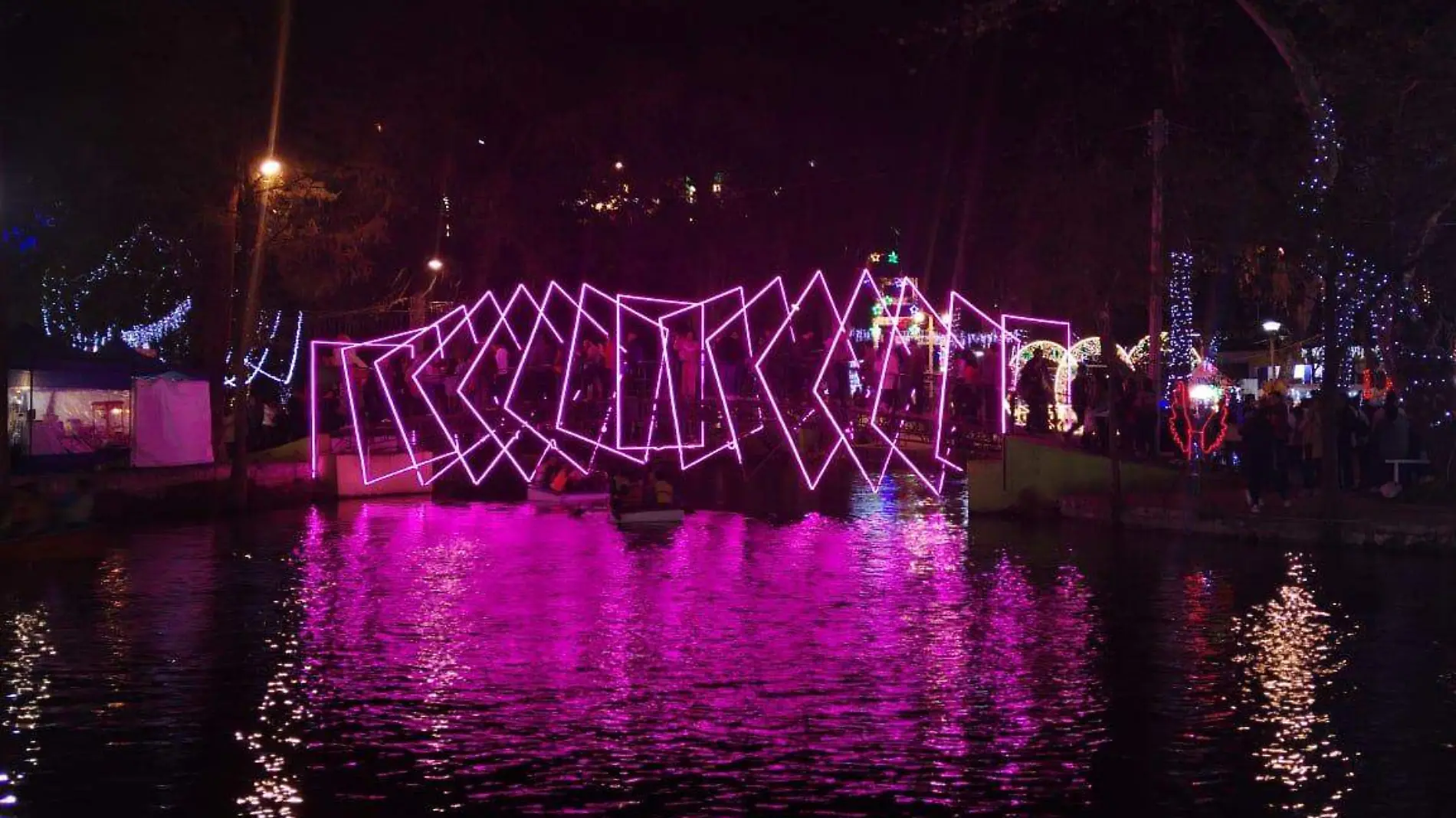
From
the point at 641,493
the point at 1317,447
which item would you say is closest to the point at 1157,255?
the point at 1317,447

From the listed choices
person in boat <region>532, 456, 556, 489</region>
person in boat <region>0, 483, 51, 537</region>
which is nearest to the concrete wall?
person in boat <region>532, 456, 556, 489</region>

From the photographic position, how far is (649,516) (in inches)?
1137

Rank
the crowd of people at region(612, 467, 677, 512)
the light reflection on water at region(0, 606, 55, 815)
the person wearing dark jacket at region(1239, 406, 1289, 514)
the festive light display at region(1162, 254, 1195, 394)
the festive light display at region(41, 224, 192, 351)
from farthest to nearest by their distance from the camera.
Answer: the festive light display at region(41, 224, 192, 351)
the festive light display at region(1162, 254, 1195, 394)
the crowd of people at region(612, 467, 677, 512)
the person wearing dark jacket at region(1239, 406, 1289, 514)
the light reflection on water at region(0, 606, 55, 815)

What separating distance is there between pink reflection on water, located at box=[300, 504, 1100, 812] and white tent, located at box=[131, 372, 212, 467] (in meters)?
14.2

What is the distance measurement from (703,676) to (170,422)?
1027 inches

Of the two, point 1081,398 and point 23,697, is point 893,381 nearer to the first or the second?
point 1081,398

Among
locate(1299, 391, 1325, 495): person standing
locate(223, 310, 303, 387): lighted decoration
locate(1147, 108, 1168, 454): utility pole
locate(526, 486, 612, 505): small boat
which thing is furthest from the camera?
locate(223, 310, 303, 387): lighted decoration

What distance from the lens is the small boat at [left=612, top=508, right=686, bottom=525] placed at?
94.2 feet

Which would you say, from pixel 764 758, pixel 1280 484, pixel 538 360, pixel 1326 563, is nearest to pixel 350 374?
pixel 538 360

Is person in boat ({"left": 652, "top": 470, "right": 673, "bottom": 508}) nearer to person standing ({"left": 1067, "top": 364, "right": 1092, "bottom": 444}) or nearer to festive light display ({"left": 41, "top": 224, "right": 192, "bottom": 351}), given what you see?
person standing ({"left": 1067, "top": 364, "right": 1092, "bottom": 444})

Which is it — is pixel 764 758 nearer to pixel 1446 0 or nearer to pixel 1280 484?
pixel 1280 484

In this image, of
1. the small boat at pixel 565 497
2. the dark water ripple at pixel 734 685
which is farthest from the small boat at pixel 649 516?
the dark water ripple at pixel 734 685

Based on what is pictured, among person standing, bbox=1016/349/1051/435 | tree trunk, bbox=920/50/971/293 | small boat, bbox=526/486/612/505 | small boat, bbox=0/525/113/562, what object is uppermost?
tree trunk, bbox=920/50/971/293

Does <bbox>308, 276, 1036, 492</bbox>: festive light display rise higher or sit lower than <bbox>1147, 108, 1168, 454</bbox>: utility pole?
lower
